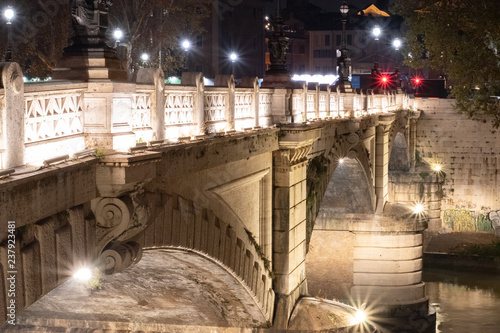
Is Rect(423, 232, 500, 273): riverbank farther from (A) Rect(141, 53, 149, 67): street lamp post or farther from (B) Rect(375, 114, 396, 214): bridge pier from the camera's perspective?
(A) Rect(141, 53, 149, 67): street lamp post

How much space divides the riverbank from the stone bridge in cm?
2005

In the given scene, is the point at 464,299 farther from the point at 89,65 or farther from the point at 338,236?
the point at 89,65

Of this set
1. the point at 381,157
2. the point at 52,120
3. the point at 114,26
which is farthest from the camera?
the point at 114,26

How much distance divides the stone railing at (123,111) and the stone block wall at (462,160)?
115ft

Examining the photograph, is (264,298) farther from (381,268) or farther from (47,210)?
(381,268)

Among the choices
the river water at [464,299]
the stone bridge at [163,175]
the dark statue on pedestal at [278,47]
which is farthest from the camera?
the river water at [464,299]

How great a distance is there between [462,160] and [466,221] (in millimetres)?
3694

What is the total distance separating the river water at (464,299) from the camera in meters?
31.1

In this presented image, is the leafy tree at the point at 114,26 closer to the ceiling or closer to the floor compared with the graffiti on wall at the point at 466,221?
closer to the ceiling

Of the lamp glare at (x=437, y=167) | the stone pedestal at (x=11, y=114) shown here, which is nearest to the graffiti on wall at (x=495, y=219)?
the lamp glare at (x=437, y=167)

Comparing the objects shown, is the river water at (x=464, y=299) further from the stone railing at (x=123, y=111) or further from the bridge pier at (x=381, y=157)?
the stone railing at (x=123, y=111)

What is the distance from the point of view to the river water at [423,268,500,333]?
102 feet

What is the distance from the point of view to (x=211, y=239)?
12.0 meters

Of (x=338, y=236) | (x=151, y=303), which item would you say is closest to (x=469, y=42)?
(x=338, y=236)
